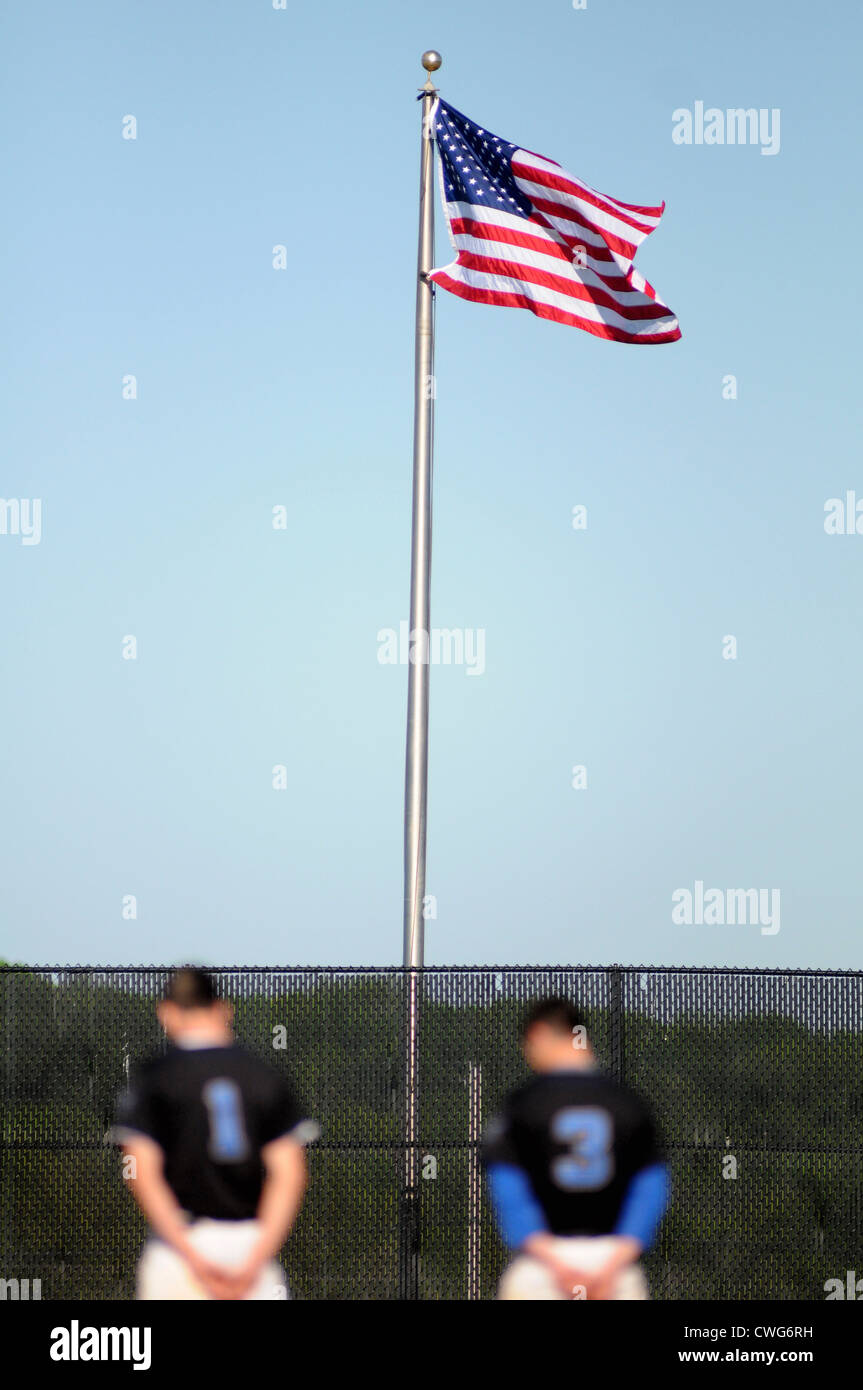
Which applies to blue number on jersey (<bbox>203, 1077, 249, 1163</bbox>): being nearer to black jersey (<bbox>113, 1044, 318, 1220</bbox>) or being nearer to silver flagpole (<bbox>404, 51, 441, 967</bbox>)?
black jersey (<bbox>113, 1044, 318, 1220</bbox>)

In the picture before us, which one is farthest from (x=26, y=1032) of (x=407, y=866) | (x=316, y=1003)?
(x=407, y=866)

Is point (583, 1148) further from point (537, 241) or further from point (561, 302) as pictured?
point (537, 241)

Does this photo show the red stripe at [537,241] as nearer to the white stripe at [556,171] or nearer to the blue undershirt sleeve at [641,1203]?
the white stripe at [556,171]

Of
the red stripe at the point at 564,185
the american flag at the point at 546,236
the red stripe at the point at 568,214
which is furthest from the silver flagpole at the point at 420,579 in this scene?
the red stripe at the point at 568,214

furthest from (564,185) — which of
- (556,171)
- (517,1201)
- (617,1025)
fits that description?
(517,1201)

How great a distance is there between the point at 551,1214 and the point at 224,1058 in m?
1.23

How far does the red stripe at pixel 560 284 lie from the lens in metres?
12.7

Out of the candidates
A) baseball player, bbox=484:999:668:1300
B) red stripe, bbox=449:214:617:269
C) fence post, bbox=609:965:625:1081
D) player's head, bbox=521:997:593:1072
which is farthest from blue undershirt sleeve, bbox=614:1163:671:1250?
red stripe, bbox=449:214:617:269

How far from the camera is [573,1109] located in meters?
4.85

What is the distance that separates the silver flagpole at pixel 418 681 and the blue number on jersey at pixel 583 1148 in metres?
6.46

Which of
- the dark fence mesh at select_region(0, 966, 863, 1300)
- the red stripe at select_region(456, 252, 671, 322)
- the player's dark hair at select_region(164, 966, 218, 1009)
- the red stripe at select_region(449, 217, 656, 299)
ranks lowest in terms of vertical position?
the dark fence mesh at select_region(0, 966, 863, 1300)

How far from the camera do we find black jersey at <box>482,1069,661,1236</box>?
15.9ft

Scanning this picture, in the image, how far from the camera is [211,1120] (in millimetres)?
5070
